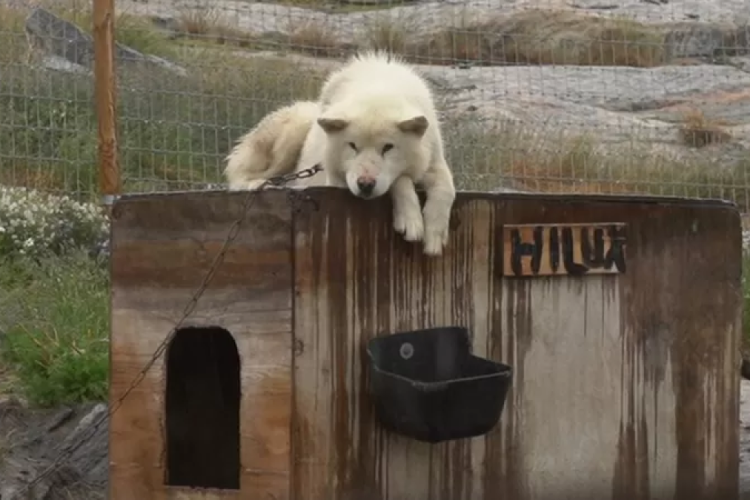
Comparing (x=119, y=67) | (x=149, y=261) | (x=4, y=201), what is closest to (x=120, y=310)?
(x=149, y=261)

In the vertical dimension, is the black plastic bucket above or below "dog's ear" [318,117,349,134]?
below

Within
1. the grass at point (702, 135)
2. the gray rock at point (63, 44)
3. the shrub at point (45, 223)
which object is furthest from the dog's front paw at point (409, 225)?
the grass at point (702, 135)

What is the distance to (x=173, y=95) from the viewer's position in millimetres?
9047

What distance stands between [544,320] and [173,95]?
13.2 feet

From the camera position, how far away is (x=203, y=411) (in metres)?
6.17

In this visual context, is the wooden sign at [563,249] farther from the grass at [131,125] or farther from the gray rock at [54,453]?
the grass at [131,125]

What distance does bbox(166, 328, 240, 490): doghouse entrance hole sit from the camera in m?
6.08

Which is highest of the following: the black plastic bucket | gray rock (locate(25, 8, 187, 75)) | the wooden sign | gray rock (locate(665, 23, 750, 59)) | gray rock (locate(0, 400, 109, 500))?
gray rock (locate(665, 23, 750, 59))

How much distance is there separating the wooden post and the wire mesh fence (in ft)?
2.32

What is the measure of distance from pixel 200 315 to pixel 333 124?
934 millimetres

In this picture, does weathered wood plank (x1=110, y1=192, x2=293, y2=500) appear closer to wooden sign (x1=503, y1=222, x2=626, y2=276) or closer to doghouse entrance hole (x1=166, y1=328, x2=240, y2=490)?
doghouse entrance hole (x1=166, y1=328, x2=240, y2=490)

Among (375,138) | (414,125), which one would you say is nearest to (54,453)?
(375,138)

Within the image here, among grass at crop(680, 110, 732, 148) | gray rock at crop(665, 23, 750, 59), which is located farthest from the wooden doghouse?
gray rock at crop(665, 23, 750, 59)

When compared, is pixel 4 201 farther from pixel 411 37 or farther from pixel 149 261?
pixel 411 37
